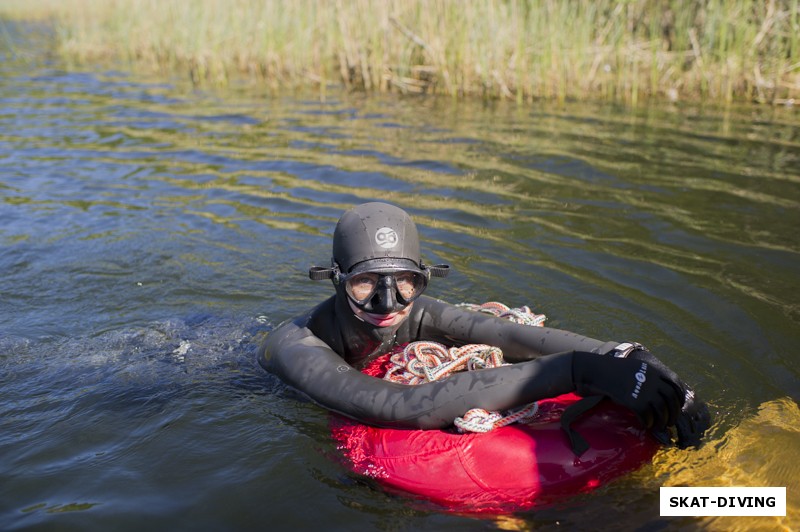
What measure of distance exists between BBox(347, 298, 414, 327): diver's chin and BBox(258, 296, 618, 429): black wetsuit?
161mm

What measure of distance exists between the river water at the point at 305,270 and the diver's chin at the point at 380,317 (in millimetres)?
610

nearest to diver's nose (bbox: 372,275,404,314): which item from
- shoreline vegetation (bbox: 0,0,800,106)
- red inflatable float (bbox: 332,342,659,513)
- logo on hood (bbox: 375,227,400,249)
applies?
logo on hood (bbox: 375,227,400,249)

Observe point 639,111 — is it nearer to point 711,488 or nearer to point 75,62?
point 711,488

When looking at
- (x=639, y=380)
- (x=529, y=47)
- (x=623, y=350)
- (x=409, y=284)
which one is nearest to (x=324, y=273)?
(x=409, y=284)

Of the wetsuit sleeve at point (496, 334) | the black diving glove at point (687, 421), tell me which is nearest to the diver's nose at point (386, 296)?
the wetsuit sleeve at point (496, 334)

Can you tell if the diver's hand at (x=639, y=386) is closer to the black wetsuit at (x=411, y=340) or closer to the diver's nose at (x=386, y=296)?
the black wetsuit at (x=411, y=340)

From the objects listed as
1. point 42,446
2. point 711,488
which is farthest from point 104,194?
point 711,488

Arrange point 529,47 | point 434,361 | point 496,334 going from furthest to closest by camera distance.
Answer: point 529,47 → point 496,334 → point 434,361

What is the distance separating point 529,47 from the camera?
1164 centimetres

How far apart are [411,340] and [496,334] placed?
0.52 meters

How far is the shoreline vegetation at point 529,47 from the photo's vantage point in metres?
11.3

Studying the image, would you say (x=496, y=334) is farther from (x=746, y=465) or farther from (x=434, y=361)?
(x=746, y=465)

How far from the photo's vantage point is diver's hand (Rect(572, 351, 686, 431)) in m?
3.08

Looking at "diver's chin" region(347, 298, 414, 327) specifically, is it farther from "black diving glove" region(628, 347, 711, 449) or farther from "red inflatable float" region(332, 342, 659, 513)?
"black diving glove" region(628, 347, 711, 449)
